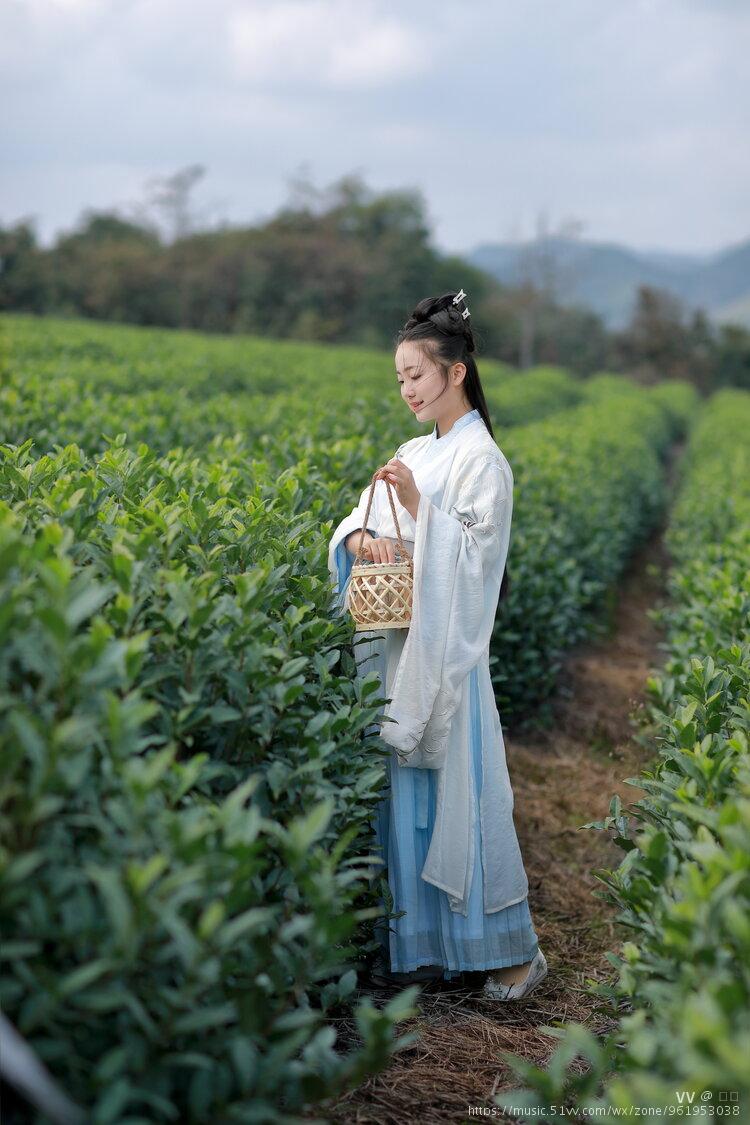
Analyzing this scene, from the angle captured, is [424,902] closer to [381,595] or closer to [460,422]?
[381,595]

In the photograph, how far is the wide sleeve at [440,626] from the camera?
269cm

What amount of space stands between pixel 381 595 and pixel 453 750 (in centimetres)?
51

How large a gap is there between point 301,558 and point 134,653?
111cm

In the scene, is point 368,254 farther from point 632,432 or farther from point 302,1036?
point 302,1036

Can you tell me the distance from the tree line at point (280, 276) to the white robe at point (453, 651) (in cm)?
3130

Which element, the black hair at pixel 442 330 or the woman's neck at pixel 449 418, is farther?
the woman's neck at pixel 449 418

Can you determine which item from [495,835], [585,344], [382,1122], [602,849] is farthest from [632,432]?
[585,344]

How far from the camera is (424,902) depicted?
2.90 meters

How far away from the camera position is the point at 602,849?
166 inches

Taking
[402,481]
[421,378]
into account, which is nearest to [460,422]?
[421,378]

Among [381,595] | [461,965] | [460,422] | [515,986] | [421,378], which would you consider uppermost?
[421,378]

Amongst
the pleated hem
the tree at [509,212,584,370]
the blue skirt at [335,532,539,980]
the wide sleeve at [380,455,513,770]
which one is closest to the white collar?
the wide sleeve at [380,455,513,770]

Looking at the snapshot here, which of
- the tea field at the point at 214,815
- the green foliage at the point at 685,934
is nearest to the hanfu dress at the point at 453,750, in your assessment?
the tea field at the point at 214,815

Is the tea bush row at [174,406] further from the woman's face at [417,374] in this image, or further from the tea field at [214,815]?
the tea field at [214,815]
